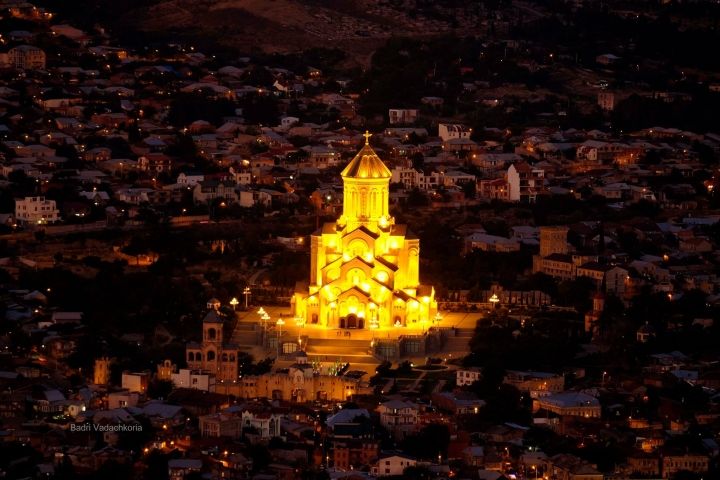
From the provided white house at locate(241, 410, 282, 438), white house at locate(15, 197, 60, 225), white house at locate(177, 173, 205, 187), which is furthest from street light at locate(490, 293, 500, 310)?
white house at locate(177, 173, 205, 187)

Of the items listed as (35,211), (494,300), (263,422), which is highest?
(35,211)

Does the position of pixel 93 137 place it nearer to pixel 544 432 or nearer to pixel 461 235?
pixel 461 235

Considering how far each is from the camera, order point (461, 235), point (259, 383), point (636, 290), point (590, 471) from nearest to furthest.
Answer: point (590, 471)
point (259, 383)
point (636, 290)
point (461, 235)

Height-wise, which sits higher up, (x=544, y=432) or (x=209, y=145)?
(x=209, y=145)

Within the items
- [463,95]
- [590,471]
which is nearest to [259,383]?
[590,471]

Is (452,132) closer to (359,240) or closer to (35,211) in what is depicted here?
(35,211)

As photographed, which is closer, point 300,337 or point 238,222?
point 300,337

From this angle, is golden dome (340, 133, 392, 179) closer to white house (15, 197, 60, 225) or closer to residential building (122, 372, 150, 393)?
residential building (122, 372, 150, 393)

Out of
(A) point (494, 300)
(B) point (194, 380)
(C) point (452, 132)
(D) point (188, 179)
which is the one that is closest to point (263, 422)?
(B) point (194, 380)
